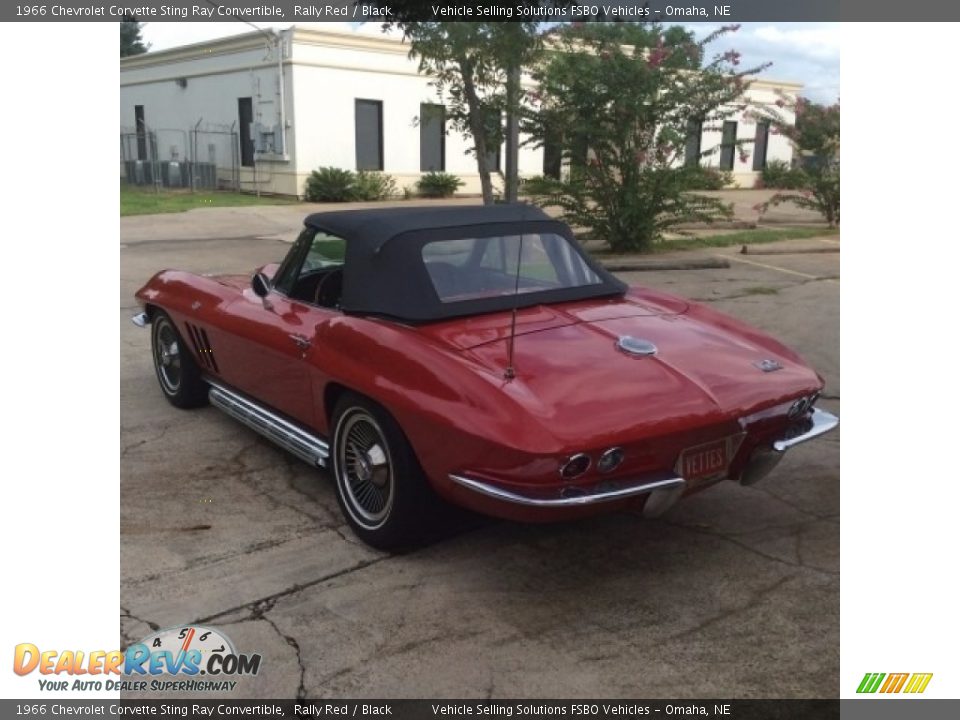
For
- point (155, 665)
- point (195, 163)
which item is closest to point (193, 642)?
point (155, 665)

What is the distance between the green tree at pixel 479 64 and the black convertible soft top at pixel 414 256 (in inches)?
235

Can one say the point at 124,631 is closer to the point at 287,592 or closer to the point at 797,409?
the point at 287,592

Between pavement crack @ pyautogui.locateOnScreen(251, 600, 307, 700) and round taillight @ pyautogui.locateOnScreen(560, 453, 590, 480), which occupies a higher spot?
round taillight @ pyautogui.locateOnScreen(560, 453, 590, 480)

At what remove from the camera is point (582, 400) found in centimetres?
319

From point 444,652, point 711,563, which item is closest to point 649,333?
point 711,563

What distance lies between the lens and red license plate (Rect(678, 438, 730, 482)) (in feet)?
10.8

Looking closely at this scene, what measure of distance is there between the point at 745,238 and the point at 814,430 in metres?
12.8

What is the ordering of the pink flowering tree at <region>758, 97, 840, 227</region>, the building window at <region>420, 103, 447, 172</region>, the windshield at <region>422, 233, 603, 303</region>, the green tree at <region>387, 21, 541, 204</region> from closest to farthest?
the windshield at <region>422, 233, 603, 303</region>, the green tree at <region>387, 21, 541, 204</region>, the pink flowering tree at <region>758, 97, 840, 227</region>, the building window at <region>420, 103, 447, 172</region>

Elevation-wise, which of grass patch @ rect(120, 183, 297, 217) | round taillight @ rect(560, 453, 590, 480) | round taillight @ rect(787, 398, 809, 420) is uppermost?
grass patch @ rect(120, 183, 297, 217)

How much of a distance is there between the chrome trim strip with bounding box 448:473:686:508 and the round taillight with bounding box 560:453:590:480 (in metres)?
0.08

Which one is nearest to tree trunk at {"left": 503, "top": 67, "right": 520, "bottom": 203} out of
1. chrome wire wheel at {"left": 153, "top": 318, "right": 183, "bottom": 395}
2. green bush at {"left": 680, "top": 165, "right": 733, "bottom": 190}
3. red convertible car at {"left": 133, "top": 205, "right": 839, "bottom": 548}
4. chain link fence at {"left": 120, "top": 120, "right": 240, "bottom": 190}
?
green bush at {"left": 680, "top": 165, "right": 733, "bottom": 190}

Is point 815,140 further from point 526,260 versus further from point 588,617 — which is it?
point 588,617

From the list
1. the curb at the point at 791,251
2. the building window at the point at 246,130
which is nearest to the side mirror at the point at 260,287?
the curb at the point at 791,251
